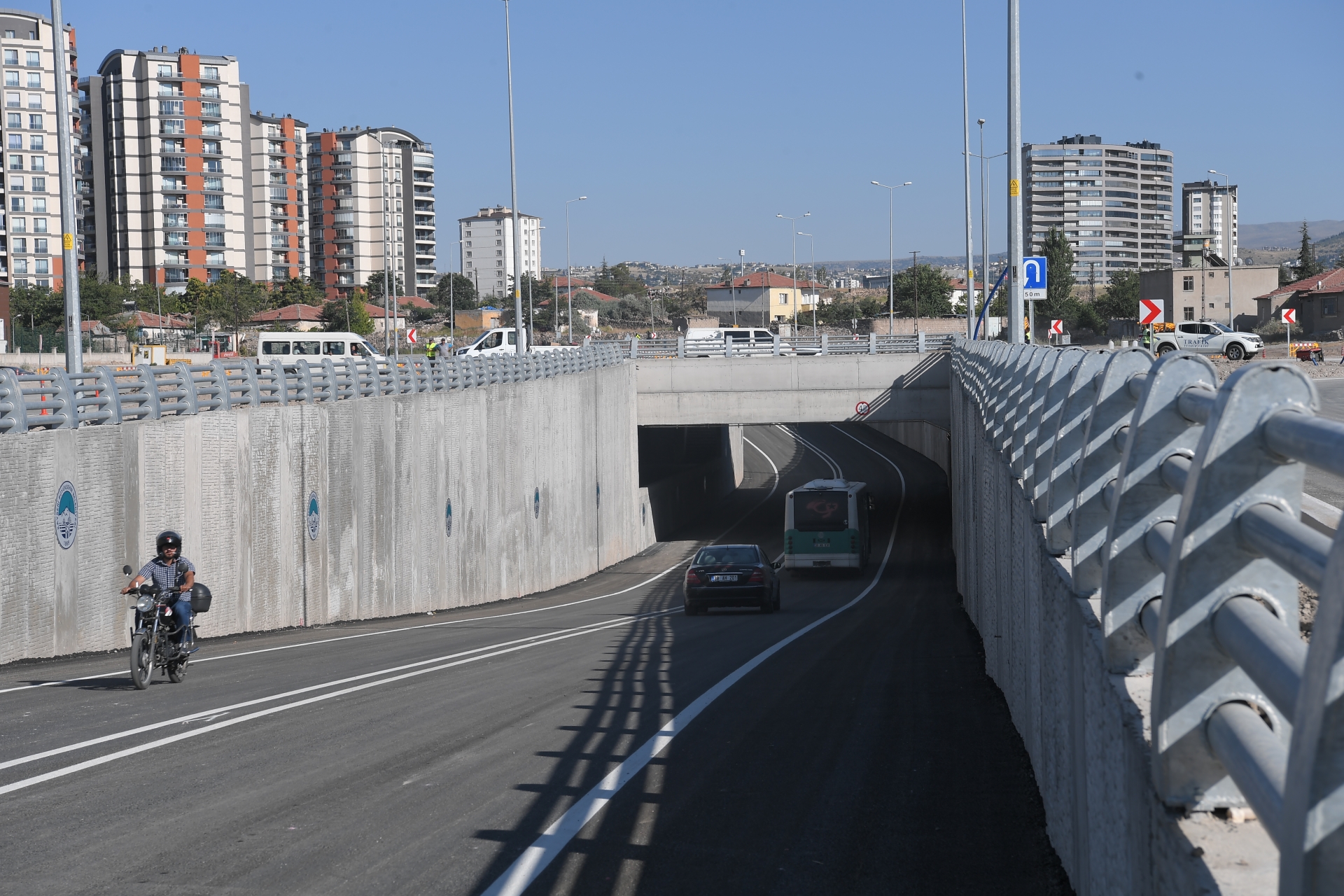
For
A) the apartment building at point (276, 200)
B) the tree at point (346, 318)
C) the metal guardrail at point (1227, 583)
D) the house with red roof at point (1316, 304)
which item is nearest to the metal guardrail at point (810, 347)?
the house with red roof at point (1316, 304)

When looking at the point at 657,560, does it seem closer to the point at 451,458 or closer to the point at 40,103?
the point at 451,458

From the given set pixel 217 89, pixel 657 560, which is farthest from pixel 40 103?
pixel 657 560

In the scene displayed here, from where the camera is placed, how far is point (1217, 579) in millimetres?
3080

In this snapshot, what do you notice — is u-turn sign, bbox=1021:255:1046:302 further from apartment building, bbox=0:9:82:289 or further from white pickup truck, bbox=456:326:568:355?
apartment building, bbox=0:9:82:289

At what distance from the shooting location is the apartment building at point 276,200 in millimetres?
156375

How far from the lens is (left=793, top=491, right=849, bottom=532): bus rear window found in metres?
41.1

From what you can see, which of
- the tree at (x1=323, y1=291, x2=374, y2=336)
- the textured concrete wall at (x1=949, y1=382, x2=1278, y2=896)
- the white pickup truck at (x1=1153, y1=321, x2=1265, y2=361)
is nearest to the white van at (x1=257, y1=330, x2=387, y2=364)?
the white pickup truck at (x1=1153, y1=321, x2=1265, y2=361)

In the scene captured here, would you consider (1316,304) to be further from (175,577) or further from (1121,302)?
(175,577)

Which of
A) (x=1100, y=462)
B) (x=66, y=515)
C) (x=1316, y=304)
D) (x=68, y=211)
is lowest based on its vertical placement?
(x=66, y=515)

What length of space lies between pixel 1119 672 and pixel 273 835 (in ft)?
17.0

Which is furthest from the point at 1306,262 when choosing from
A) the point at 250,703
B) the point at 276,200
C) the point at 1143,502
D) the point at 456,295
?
the point at 1143,502

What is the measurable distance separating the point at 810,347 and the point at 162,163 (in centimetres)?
11006

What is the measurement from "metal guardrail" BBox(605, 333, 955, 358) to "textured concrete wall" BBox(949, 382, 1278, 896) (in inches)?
1576

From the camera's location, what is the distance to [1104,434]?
543cm
